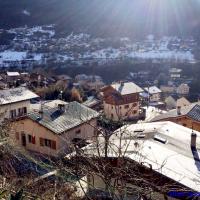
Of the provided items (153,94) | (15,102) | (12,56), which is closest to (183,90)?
(153,94)

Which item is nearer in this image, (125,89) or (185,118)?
(185,118)

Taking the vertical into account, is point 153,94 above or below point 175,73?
above

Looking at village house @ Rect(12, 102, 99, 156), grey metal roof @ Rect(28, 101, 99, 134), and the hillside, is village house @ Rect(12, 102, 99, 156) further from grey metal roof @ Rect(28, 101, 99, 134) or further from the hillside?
the hillside

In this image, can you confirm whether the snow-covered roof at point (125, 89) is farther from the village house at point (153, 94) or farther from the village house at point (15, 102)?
the village house at point (153, 94)

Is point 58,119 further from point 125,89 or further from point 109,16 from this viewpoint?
point 109,16

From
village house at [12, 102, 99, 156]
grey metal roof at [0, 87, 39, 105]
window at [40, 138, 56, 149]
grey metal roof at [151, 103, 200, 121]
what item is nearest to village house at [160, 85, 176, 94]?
grey metal roof at [151, 103, 200, 121]

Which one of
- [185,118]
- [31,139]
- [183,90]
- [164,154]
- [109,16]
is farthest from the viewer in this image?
[109,16]

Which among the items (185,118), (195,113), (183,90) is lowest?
(183,90)

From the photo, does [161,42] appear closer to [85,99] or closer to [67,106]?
[85,99]
